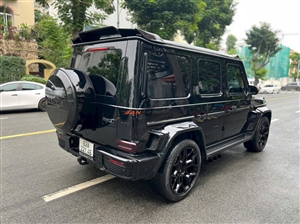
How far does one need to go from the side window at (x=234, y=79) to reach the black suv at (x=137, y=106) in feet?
2.05

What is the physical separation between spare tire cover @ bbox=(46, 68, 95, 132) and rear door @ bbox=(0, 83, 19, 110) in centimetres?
758

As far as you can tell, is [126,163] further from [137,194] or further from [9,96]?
[9,96]

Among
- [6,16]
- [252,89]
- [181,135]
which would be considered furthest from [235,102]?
[6,16]

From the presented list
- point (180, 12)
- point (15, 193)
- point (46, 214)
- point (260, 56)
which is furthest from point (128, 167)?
point (260, 56)

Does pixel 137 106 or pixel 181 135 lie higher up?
pixel 137 106

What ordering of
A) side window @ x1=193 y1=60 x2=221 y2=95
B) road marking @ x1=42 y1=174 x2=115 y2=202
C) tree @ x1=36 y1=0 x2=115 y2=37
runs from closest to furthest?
road marking @ x1=42 y1=174 x2=115 y2=202, side window @ x1=193 y1=60 x2=221 y2=95, tree @ x1=36 y1=0 x2=115 y2=37

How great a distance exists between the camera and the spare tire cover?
8.58ft

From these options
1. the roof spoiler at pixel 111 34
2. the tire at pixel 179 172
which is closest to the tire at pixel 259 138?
the tire at pixel 179 172

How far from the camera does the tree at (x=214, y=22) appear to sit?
21.1 m

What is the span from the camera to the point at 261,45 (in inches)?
1318

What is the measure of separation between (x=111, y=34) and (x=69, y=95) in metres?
0.89

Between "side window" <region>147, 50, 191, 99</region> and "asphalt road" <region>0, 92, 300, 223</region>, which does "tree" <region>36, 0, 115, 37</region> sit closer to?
"asphalt road" <region>0, 92, 300, 223</region>

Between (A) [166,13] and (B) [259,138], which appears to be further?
(A) [166,13]

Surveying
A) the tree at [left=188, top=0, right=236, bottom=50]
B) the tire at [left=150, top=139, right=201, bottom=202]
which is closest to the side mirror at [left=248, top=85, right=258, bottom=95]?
the tire at [left=150, top=139, right=201, bottom=202]
